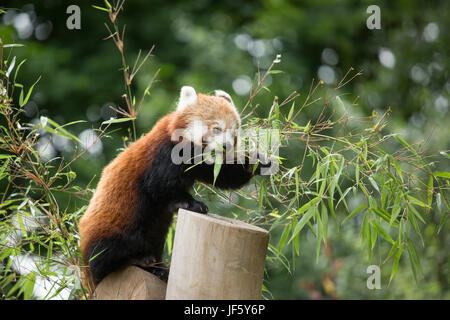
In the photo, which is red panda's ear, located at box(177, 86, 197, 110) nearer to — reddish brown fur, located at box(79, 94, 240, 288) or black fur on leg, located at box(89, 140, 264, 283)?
reddish brown fur, located at box(79, 94, 240, 288)

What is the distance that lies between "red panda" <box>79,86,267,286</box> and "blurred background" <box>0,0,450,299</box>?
90.1 inches

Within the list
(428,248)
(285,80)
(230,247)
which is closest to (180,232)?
(230,247)

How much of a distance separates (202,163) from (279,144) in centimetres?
34

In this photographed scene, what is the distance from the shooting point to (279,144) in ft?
6.14

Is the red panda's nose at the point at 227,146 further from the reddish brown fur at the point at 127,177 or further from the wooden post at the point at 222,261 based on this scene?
the wooden post at the point at 222,261

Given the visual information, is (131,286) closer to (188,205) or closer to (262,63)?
(188,205)

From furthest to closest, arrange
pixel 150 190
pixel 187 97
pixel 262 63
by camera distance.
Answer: pixel 262 63, pixel 187 97, pixel 150 190

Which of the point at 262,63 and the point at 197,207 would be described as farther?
the point at 262,63

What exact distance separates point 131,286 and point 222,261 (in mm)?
466

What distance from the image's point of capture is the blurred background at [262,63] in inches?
182

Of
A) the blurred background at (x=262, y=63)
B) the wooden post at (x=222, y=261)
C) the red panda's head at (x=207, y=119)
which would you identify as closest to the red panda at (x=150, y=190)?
the red panda's head at (x=207, y=119)

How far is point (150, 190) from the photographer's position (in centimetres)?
200

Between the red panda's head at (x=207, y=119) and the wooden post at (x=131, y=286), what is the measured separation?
1.87 feet

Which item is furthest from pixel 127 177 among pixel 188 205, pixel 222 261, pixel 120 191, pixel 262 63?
pixel 262 63
